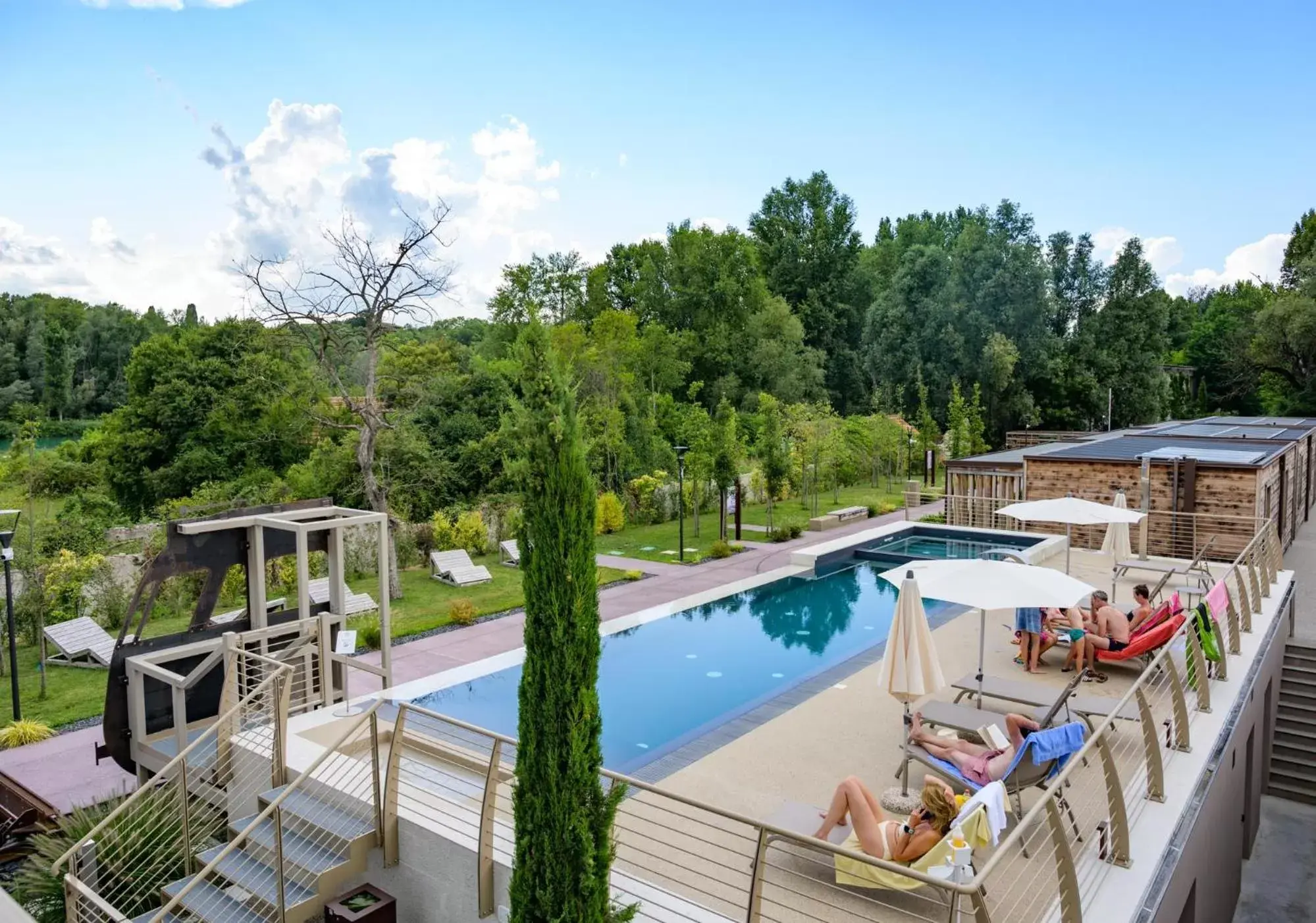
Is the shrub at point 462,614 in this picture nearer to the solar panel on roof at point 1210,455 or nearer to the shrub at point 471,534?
the shrub at point 471,534

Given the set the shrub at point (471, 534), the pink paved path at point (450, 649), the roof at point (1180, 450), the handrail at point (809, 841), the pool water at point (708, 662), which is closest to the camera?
the handrail at point (809, 841)

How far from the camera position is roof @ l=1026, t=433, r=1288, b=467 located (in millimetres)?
16156

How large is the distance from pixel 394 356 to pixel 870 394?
26.7 metres

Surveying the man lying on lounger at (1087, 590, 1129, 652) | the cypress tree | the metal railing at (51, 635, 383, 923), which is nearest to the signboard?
the metal railing at (51, 635, 383, 923)

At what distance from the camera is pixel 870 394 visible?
4666cm

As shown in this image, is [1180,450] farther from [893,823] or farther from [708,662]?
[893,823]

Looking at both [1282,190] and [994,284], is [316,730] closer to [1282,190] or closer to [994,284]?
[994,284]

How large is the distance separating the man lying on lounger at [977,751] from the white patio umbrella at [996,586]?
43.6 inches

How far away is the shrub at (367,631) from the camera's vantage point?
12078 millimetres

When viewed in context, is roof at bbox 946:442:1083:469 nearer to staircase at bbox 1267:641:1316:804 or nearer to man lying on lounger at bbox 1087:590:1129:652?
staircase at bbox 1267:641:1316:804

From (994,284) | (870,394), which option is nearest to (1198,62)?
(994,284)

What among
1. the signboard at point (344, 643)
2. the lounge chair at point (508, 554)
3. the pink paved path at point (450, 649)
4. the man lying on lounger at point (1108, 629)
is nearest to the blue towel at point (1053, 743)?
the pink paved path at point (450, 649)

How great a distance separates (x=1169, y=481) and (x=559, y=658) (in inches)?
633

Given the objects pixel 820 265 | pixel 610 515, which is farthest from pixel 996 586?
pixel 820 265
